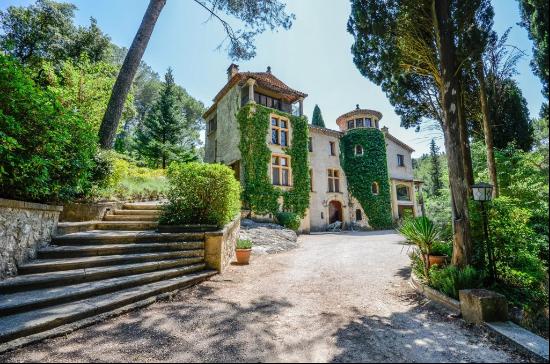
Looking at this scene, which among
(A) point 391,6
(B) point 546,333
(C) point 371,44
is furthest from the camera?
(C) point 371,44

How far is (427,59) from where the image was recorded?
6.37m

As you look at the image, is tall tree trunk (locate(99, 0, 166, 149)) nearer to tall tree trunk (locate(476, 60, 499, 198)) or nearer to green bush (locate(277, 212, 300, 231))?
green bush (locate(277, 212, 300, 231))

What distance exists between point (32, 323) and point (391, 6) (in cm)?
932

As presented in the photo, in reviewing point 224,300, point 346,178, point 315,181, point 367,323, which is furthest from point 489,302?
point 346,178

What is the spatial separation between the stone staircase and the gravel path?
26cm

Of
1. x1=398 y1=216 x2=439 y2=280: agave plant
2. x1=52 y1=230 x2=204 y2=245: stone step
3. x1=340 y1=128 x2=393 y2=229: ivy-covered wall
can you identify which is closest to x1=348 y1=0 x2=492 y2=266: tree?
x1=398 y1=216 x2=439 y2=280: agave plant

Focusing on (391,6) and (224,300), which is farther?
(391,6)

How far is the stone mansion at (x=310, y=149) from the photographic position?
57.7 ft

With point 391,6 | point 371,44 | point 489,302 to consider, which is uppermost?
point 391,6

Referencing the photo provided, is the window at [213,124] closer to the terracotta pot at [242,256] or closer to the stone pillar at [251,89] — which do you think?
the stone pillar at [251,89]

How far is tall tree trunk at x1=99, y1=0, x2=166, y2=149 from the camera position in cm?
875

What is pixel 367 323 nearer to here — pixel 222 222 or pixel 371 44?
pixel 222 222

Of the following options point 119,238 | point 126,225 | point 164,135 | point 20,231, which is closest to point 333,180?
point 164,135

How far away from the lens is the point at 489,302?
3453mm
